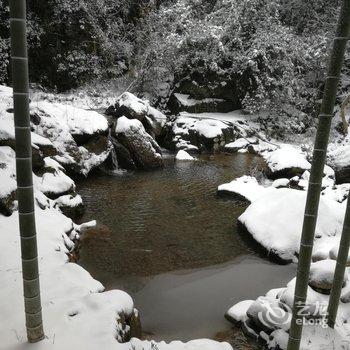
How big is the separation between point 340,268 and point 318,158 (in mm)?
1450

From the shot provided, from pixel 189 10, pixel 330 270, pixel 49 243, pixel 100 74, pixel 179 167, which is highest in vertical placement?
pixel 189 10

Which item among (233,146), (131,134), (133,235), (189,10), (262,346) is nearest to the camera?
(262,346)

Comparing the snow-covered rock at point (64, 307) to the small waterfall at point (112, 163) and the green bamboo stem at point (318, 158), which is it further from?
the small waterfall at point (112, 163)

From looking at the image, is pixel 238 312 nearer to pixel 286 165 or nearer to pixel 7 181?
pixel 7 181

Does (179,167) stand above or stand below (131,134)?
below

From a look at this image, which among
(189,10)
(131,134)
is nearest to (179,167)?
(131,134)

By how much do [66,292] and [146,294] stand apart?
4.71 ft

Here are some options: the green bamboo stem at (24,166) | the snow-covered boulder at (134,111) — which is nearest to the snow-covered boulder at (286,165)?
the snow-covered boulder at (134,111)

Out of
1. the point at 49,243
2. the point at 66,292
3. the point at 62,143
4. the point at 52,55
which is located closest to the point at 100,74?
the point at 52,55

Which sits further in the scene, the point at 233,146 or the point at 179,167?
the point at 233,146

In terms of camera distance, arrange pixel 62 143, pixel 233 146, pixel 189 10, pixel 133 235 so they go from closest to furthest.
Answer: pixel 133 235, pixel 62 143, pixel 233 146, pixel 189 10

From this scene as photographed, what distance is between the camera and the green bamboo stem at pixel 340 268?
3.07 meters

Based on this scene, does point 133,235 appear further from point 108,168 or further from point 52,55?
point 52,55

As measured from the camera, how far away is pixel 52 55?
52.8 ft
